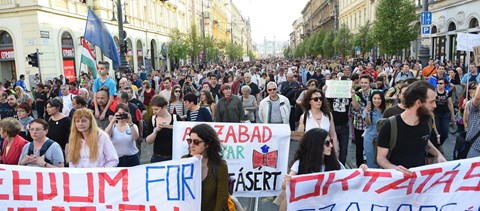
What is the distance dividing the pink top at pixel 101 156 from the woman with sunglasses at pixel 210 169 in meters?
1.26

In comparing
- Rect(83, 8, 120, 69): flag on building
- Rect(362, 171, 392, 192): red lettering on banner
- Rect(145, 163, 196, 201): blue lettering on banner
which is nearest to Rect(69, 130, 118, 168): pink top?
Rect(145, 163, 196, 201): blue lettering on banner

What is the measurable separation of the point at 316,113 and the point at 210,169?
7.74 feet

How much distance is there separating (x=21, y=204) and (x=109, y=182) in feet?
2.66

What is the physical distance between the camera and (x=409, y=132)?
12.1 ft

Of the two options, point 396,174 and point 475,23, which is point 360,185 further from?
point 475,23

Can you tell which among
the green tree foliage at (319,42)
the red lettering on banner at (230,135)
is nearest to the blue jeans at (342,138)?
the red lettering on banner at (230,135)

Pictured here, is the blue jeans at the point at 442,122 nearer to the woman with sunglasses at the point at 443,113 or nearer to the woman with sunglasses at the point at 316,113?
the woman with sunglasses at the point at 443,113

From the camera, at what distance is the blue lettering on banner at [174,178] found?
3.55 metres

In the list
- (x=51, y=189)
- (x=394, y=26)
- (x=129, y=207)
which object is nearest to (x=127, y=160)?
(x=51, y=189)

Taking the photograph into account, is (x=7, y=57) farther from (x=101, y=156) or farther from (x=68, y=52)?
(x=101, y=156)

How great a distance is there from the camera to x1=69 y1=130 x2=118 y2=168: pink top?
14.2 ft

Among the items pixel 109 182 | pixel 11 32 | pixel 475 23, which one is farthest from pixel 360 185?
pixel 475 23

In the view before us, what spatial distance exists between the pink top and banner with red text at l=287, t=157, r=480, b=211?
2.02 meters

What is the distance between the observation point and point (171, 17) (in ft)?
168
